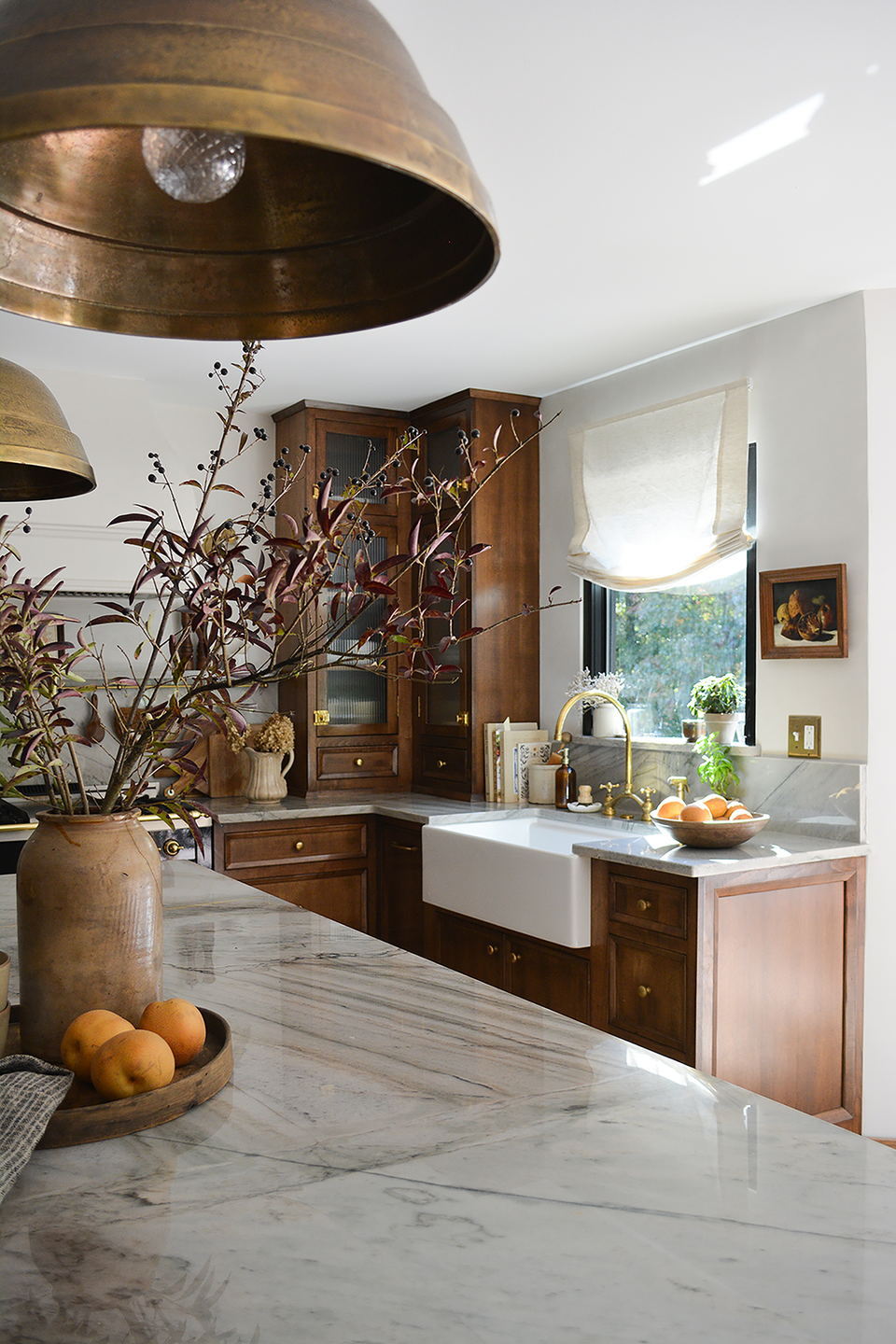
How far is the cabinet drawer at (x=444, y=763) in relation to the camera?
4.44 meters

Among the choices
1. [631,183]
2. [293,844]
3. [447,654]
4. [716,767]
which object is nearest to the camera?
[631,183]

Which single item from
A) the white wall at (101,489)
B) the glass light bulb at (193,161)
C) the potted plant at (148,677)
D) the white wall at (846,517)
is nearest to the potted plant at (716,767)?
the white wall at (846,517)

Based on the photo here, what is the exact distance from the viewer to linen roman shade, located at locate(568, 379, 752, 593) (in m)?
3.53

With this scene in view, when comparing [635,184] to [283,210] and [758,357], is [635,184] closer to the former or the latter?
[758,357]

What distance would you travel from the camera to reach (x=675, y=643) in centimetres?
389

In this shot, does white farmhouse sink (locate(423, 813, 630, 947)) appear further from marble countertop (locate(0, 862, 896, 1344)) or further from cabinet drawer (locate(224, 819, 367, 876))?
marble countertop (locate(0, 862, 896, 1344))

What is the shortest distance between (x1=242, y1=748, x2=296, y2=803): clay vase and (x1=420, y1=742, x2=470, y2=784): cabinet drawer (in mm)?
651

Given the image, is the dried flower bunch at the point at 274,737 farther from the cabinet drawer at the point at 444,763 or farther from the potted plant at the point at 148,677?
the potted plant at the point at 148,677

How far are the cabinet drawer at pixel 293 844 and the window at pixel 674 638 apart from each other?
1198mm

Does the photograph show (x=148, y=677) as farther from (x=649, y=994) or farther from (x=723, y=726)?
(x=723, y=726)

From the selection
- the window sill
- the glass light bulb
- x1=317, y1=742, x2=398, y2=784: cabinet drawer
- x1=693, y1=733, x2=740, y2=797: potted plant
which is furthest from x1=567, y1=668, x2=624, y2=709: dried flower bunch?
the glass light bulb

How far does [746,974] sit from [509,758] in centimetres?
159

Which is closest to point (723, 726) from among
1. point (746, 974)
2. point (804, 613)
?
point (804, 613)

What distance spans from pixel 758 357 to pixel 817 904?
1.76 meters
